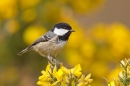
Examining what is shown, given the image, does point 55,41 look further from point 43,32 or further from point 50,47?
point 43,32

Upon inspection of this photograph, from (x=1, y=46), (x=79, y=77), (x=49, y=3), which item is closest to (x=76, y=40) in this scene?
(x=49, y=3)

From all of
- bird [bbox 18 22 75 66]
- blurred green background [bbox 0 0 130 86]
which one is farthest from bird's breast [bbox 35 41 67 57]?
blurred green background [bbox 0 0 130 86]

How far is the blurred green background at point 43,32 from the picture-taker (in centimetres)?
610

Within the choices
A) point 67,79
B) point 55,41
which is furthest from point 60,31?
point 67,79

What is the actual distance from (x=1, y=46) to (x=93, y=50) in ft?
4.14

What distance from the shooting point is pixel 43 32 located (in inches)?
239

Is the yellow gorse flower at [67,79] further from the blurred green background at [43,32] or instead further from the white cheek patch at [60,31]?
the blurred green background at [43,32]

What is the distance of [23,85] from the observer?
20.2 ft

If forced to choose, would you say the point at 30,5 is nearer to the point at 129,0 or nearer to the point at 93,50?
the point at 93,50

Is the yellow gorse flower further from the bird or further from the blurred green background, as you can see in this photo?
the blurred green background

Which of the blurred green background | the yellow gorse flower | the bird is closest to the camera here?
the yellow gorse flower

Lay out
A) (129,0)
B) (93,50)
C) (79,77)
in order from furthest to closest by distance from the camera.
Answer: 1. (129,0)
2. (93,50)
3. (79,77)

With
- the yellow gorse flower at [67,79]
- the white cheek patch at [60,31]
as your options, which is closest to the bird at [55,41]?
the white cheek patch at [60,31]

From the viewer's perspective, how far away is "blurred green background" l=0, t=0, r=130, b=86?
610 centimetres
